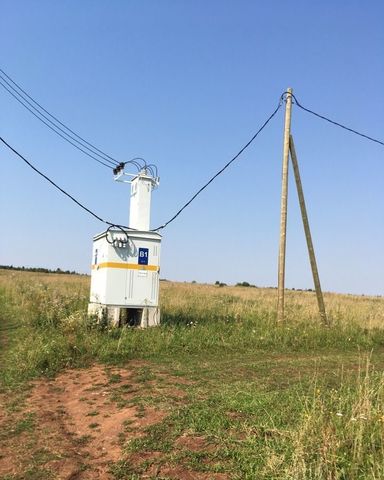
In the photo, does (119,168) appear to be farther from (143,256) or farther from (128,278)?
(128,278)

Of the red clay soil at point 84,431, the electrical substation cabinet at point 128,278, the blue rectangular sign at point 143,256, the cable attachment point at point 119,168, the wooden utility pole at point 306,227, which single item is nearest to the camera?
the red clay soil at point 84,431

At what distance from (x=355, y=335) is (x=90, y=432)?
8395mm

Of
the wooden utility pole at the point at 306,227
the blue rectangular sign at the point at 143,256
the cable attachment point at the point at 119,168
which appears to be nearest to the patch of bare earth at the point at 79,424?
the blue rectangular sign at the point at 143,256

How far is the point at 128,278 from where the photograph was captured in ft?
36.1

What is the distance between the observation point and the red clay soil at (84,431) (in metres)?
4.19

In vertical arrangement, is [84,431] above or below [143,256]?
below

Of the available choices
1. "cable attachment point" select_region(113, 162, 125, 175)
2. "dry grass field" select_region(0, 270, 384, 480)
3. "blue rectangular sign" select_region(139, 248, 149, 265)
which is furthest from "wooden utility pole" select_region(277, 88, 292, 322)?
"cable attachment point" select_region(113, 162, 125, 175)

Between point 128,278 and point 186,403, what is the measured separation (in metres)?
5.69

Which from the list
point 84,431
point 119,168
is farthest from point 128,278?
point 84,431

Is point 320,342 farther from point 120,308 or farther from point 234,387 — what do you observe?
point 234,387

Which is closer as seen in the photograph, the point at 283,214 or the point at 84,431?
the point at 84,431

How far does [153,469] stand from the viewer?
402cm

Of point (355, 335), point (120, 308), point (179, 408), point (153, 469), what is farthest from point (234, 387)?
point (355, 335)

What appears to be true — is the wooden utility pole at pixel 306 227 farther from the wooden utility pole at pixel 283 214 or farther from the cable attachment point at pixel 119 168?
the cable attachment point at pixel 119 168
